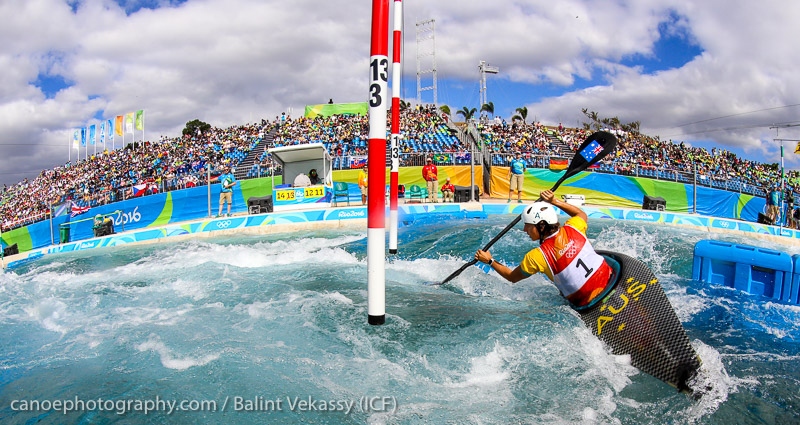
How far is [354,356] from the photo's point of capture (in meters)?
3.72

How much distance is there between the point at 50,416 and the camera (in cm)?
297

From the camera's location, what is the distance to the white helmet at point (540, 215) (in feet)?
14.4

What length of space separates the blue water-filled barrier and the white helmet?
3102 mm

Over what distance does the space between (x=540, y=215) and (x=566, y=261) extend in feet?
1.52

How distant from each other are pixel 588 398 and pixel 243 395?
226 centimetres

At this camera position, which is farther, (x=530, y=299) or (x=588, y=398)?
(x=530, y=299)

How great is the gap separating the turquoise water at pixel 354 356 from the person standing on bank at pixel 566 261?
288 mm

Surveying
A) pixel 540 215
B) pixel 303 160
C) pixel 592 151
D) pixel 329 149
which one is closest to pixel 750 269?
pixel 592 151

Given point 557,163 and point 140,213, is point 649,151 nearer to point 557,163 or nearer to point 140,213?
point 557,163

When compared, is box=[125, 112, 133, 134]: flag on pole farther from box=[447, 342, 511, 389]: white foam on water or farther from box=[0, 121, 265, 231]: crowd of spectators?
box=[447, 342, 511, 389]: white foam on water

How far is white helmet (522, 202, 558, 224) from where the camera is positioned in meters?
4.38

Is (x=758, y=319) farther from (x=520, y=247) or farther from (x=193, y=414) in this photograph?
(x=193, y=414)

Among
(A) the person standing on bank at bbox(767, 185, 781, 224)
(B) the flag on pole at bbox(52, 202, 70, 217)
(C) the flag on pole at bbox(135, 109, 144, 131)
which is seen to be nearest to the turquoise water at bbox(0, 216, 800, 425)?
(A) the person standing on bank at bbox(767, 185, 781, 224)

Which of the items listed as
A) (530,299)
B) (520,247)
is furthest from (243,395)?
(520,247)
